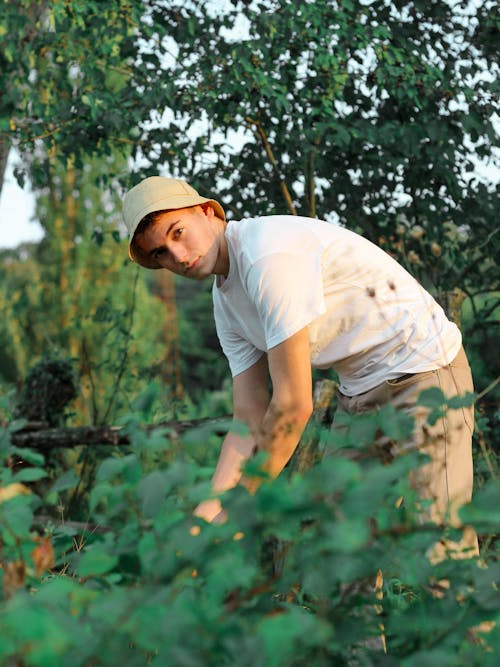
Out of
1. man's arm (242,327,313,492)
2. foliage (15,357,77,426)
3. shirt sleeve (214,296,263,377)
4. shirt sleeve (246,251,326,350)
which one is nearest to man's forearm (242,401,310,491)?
man's arm (242,327,313,492)

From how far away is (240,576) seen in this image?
3.51 feet

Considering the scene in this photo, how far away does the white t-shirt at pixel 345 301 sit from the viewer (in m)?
2.19

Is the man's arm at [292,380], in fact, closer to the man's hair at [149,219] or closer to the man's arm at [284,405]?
the man's arm at [284,405]

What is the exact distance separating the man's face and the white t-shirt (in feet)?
0.20

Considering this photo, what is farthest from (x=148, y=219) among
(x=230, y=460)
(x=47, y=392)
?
(x=47, y=392)

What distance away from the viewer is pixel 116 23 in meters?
4.43

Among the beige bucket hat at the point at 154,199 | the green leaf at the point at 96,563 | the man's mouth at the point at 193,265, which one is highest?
the beige bucket hat at the point at 154,199

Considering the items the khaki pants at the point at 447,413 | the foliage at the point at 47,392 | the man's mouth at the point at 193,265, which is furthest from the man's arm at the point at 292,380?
the foliage at the point at 47,392

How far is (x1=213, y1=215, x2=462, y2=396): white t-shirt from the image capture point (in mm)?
2193

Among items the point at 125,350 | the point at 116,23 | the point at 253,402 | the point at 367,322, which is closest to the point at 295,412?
the point at 367,322

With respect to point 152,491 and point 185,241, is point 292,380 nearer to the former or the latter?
point 185,241

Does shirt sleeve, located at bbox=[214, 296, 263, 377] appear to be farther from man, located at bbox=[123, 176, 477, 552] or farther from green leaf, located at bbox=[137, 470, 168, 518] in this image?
green leaf, located at bbox=[137, 470, 168, 518]

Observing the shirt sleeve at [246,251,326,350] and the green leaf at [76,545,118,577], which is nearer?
the green leaf at [76,545,118,577]

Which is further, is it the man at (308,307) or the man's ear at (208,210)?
the man's ear at (208,210)
